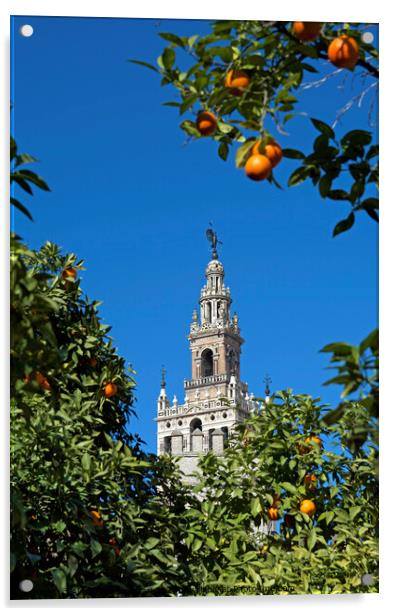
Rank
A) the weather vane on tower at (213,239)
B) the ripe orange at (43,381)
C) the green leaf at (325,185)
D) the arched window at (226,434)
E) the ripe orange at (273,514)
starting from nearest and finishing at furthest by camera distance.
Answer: the green leaf at (325,185) → the ripe orange at (43,381) → the weather vane on tower at (213,239) → the ripe orange at (273,514) → the arched window at (226,434)

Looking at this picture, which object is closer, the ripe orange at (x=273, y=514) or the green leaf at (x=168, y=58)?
the green leaf at (x=168, y=58)

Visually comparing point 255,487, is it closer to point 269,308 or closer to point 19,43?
point 269,308

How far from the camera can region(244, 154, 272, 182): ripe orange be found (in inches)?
120

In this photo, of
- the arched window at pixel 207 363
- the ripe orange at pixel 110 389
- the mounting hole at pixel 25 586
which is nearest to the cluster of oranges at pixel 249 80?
the arched window at pixel 207 363

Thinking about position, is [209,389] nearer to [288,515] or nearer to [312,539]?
[288,515]

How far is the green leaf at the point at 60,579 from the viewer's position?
4.35m

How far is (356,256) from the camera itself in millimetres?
4902

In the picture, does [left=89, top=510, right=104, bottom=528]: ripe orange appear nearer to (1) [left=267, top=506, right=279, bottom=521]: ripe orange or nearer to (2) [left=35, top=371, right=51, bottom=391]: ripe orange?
(2) [left=35, top=371, right=51, bottom=391]: ripe orange

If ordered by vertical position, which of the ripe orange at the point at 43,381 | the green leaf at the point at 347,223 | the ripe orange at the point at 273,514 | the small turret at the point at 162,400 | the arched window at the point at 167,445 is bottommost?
the ripe orange at the point at 273,514

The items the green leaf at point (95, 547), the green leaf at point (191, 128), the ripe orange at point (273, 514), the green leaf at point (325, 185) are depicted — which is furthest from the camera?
the ripe orange at point (273, 514)

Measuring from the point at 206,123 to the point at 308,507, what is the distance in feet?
8.06

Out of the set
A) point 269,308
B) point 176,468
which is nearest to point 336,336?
point 269,308

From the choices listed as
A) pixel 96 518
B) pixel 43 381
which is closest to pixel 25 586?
pixel 96 518

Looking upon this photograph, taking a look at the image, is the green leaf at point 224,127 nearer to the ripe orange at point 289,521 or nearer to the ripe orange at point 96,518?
the ripe orange at point 96,518
